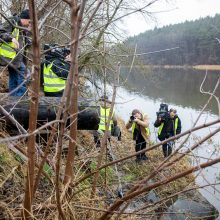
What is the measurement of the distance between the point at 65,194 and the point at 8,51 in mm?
2987

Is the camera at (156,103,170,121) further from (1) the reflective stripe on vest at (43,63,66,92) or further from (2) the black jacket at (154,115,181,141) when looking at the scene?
(1) the reflective stripe on vest at (43,63,66,92)

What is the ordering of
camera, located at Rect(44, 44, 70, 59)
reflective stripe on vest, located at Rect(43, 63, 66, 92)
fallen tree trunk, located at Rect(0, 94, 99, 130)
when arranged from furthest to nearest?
reflective stripe on vest, located at Rect(43, 63, 66, 92) < fallen tree trunk, located at Rect(0, 94, 99, 130) < camera, located at Rect(44, 44, 70, 59)

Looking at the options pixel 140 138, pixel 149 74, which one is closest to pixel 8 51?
pixel 140 138

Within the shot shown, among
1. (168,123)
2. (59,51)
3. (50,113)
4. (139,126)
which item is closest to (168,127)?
(168,123)

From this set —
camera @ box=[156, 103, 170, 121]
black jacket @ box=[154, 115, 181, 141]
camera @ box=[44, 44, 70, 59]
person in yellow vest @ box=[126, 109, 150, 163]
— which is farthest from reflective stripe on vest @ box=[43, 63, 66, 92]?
black jacket @ box=[154, 115, 181, 141]

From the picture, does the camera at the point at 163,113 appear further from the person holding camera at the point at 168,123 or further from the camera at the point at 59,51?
the camera at the point at 59,51

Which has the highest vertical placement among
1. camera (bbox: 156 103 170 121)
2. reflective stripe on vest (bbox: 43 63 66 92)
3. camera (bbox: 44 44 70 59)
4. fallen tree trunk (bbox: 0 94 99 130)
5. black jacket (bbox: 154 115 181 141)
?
camera (bbox: 44 44 70 59)

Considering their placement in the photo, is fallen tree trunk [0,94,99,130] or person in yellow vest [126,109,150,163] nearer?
fallen tree trunk [0,94,99,130]

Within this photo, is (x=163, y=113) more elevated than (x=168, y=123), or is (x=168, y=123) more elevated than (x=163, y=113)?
(x=163, y=113)

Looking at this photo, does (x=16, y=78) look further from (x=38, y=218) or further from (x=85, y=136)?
(x=38, y=218)

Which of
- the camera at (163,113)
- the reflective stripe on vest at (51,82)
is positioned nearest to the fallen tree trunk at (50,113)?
the reflective stripe on vest at (51,82)

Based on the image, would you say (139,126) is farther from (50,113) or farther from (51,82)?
(50,113)

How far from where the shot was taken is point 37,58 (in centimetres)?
178

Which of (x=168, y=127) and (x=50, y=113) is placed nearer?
(x=50, y=113)
